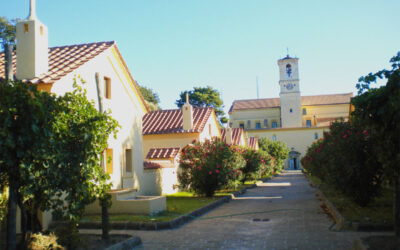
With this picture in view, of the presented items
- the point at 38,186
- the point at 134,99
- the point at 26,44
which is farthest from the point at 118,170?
the point at 38,186

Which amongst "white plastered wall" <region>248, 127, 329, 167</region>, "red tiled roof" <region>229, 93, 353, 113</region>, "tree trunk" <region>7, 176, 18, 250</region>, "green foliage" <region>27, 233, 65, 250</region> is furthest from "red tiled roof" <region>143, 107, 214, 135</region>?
"red tiled roof" <region>229, 93, 353, 113</region>

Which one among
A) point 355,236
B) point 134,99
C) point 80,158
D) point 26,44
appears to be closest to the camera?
point 80,158

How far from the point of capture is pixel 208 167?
1705 centimetres

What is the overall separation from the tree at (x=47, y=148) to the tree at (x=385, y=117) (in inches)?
193

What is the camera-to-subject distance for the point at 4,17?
31.7 metres

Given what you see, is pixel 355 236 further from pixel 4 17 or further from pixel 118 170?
pixel 4 17

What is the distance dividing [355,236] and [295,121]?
7327 centimetres

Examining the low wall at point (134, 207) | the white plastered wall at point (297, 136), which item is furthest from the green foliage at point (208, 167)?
the white plastered wall at point (297, 136)

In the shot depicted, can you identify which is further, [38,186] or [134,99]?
[134,99]

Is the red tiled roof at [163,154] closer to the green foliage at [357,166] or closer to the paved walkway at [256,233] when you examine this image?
the paved walkway at [256,233]

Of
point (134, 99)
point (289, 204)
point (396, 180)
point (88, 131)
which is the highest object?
point (134, 99)

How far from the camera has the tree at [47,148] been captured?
5676mm

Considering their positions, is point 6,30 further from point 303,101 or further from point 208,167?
point 303,101

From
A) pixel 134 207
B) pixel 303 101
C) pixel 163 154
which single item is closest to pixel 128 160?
pixel 134 207
